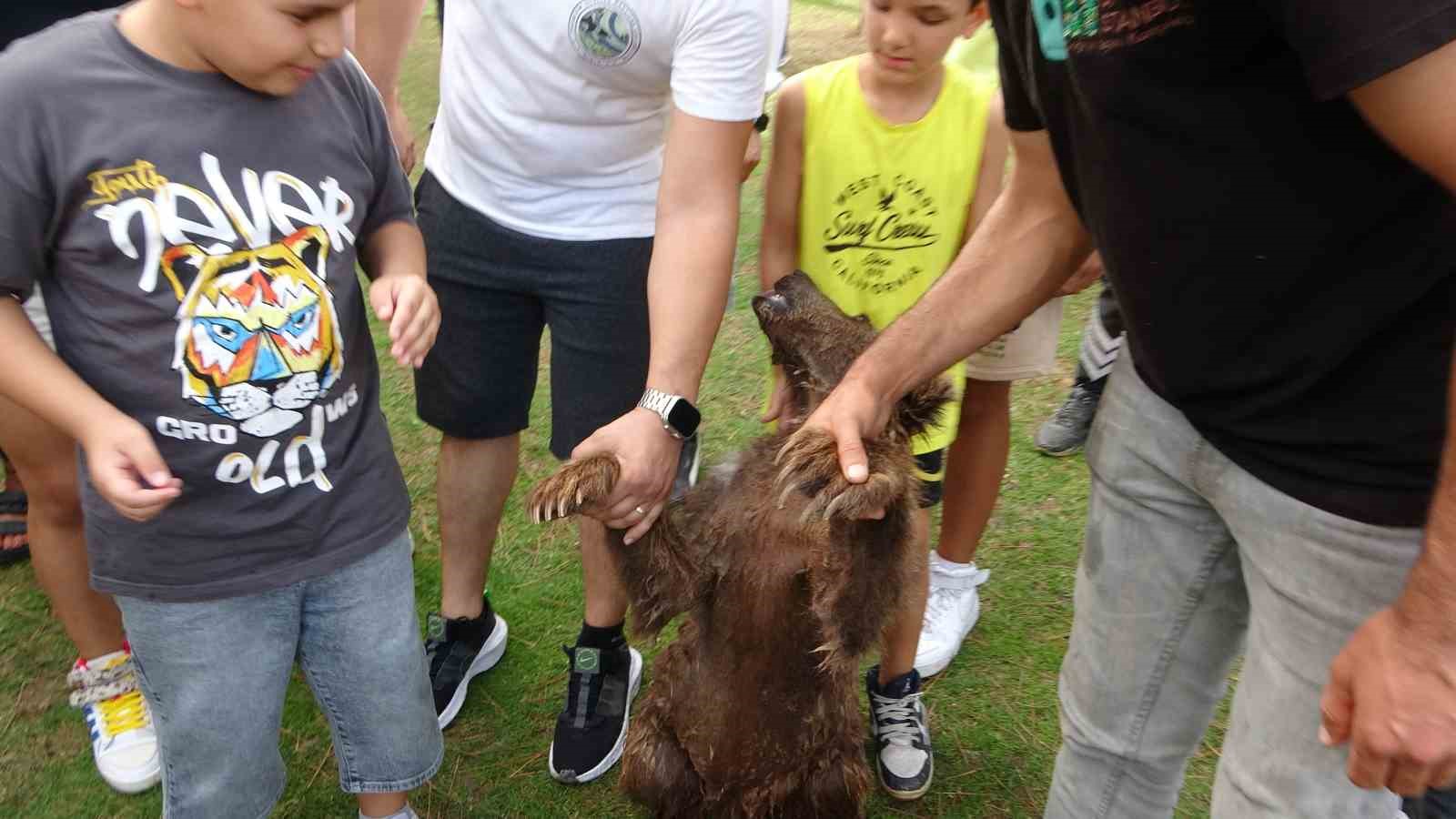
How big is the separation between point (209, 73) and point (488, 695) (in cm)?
219

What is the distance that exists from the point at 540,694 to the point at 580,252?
61.9 inches

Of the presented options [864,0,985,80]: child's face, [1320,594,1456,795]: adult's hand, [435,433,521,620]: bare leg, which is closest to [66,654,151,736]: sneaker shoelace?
[435,433,521,620]: bare leg

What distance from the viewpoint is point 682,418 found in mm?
2301

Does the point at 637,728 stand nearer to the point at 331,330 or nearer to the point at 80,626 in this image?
the point at 331,330

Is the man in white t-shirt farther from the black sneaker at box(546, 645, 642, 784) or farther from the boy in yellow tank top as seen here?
the boy in yellow tank top

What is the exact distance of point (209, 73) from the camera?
1.96m

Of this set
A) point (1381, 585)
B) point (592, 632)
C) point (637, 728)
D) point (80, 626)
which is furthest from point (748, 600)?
point (80, 626)

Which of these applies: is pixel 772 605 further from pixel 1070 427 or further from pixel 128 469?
pixel 1070 427

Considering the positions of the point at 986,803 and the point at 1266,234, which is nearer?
the point at 1266,234

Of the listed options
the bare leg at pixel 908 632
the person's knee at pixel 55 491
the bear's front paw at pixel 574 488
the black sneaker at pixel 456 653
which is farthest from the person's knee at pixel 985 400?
the person's knee at pixel 55 491

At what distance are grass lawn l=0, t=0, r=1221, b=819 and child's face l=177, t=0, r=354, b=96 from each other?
214 centimetres

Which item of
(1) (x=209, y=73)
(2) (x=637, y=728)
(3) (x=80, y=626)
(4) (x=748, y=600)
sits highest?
(1) (x=209, y=73)

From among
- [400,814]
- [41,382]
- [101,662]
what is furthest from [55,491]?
[400,814]

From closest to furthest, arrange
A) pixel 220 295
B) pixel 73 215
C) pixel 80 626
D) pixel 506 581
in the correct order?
pixel 73 215 < pixel 220 295 < pixel 80 626 < pixel 506 581
